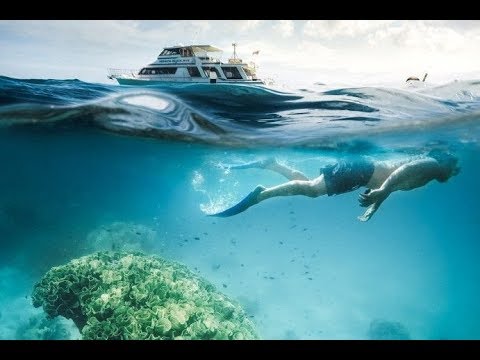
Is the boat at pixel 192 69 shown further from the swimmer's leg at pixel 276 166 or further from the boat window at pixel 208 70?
the swimmer's leg at pixel 276 166

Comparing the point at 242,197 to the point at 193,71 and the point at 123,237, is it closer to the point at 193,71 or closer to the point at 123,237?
the point at 123,237

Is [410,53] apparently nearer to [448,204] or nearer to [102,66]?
[102,66]

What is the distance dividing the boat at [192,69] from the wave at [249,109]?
0.17m

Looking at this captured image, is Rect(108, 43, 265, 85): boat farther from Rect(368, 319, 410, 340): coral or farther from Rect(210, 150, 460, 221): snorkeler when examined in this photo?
Rect(368, 319, 410, 340): coral

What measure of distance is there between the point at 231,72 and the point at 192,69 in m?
0.94

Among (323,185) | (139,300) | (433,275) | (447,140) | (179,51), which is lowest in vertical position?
(433,275)

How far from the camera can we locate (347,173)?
13172 millimetres

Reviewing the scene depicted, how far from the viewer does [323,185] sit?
1280 cm

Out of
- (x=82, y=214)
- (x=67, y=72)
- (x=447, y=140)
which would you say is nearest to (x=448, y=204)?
(x=447, y=140)

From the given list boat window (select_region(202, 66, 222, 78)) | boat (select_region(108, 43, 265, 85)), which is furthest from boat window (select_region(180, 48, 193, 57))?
boat window (select_region(202, 66, 222, 78))

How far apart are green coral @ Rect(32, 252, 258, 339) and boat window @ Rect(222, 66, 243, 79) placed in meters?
4.93

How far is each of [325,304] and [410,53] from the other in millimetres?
8935

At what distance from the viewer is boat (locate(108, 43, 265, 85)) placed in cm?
958

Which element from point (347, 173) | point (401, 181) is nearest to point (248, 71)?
point (347, 173)
